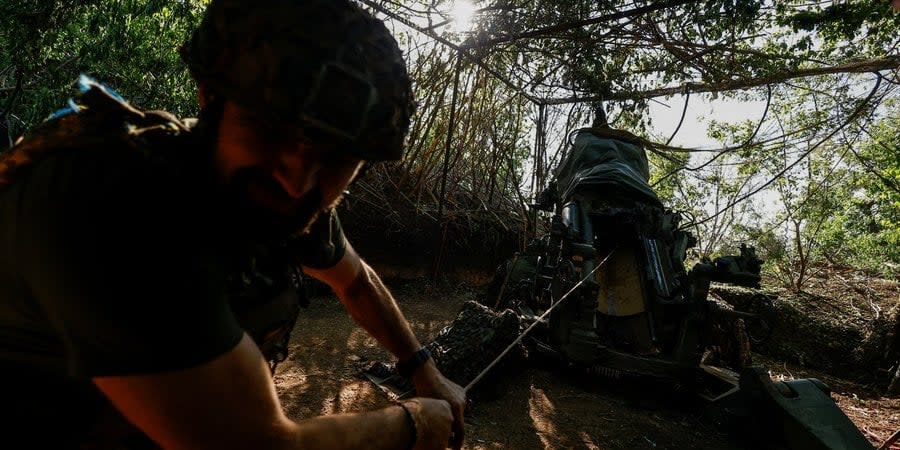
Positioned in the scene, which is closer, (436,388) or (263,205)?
(263,205)

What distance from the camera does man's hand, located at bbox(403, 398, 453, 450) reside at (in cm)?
123

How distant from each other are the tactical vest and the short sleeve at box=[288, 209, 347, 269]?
7 cm

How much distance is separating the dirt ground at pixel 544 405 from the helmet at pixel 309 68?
108 inches

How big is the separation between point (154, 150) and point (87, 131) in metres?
0.12

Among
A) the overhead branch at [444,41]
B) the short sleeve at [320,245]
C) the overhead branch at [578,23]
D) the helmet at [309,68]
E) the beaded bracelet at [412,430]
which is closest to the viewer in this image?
the helmet at [309,68]

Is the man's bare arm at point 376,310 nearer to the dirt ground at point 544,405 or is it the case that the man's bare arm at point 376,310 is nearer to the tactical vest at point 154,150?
the tactical vest at point 154,150

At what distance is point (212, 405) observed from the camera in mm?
843

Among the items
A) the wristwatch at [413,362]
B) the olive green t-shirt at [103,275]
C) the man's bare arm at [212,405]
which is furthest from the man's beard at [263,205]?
the wristwatch at [413,362]

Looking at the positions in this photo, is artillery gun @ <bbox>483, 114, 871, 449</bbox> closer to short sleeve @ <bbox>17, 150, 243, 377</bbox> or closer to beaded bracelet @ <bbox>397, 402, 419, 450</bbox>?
beaded bracelet @ <bbox>397, 402, 419, 450</bbox>

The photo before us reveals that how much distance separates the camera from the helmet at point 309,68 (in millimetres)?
1063

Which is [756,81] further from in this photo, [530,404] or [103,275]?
[103,275]

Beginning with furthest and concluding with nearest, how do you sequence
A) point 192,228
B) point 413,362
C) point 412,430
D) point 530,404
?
point 530,404 → point 413,362 → point 412,430 → point 192,228

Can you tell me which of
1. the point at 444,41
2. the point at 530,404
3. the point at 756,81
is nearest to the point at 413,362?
the point at 530,404

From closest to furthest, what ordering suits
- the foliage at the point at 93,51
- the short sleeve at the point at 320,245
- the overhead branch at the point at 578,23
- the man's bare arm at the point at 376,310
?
1. the short sleeve at the point at 320,245
2. the man's bare arm at the point at 376,310
3. the overhead branch at the point at 578,23
4. the foliage at the point at 93,51
